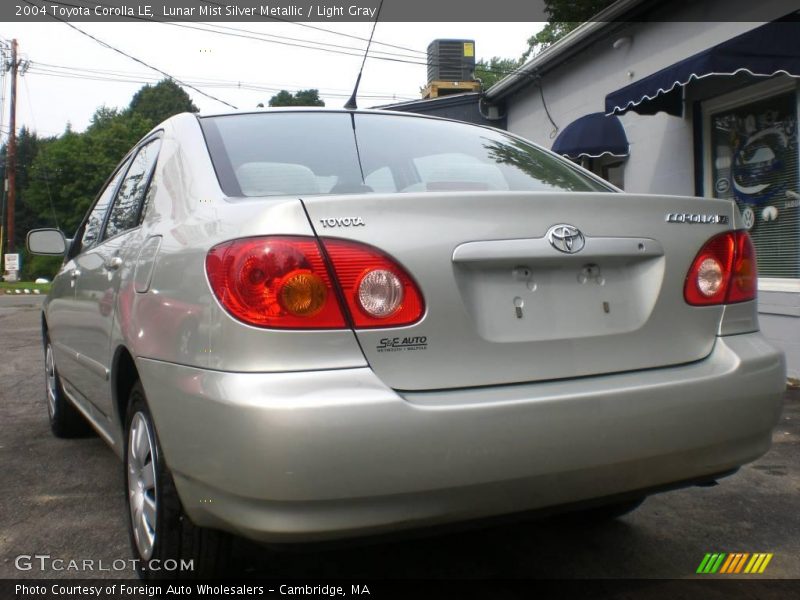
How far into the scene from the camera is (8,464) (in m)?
4.07

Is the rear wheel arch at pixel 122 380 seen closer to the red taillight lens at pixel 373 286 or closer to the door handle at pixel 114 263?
the door handle at pixel 114 263

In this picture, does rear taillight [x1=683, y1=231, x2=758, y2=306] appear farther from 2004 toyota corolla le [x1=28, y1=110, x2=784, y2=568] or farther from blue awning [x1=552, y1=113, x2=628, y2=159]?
blue awning [x1=552, y1=113, x2=628, y2=159]

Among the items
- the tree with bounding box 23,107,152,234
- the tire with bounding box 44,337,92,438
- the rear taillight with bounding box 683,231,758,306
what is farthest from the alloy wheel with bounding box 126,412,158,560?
the tree with bounding box 23,107,152,234

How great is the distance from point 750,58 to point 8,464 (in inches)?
229

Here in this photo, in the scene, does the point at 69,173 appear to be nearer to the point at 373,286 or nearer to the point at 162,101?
the point at 162,101

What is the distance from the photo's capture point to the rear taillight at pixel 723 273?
7.30 ft

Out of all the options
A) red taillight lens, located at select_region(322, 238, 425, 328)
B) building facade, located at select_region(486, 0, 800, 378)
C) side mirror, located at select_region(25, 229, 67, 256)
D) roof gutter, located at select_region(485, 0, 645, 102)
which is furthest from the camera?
roof gutter, located at select_region(485, 0, 645, 102)

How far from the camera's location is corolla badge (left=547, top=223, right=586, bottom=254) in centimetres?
202

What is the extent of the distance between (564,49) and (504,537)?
8.67 metres

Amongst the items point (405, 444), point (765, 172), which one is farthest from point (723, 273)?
point (765, 172)

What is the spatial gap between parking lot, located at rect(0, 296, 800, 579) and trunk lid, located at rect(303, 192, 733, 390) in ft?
1.74

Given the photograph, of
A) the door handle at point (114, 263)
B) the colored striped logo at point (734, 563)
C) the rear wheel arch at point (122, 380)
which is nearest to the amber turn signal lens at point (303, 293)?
the rear wheel arch at point (122, 380)

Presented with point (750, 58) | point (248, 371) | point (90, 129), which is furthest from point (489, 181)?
point (90, 129)

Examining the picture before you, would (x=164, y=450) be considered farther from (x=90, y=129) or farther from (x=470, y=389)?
(x=90, y=129)
